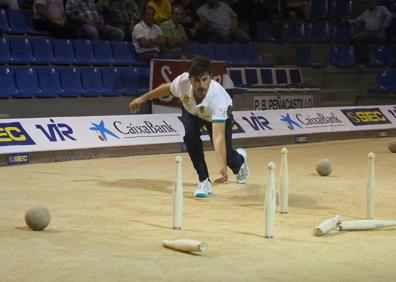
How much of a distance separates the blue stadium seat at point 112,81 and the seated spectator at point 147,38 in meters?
0.87

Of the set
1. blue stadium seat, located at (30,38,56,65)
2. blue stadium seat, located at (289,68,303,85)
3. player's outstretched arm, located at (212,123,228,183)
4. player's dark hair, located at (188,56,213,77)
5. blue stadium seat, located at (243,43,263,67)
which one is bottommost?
blue stadium seat, located at (289,68,303,85)

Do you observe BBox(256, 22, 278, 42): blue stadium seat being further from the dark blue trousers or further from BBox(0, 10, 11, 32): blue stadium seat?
the dark blue trousers

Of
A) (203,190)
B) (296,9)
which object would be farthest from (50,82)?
(296,9)

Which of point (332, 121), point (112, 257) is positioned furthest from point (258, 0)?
point (112, 257)

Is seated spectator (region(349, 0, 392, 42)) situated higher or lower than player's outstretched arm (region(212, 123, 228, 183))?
lower

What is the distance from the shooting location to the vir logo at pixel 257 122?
17.9m

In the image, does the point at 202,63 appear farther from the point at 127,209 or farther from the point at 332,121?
the point at 332,121

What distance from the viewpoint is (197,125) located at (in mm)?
11625

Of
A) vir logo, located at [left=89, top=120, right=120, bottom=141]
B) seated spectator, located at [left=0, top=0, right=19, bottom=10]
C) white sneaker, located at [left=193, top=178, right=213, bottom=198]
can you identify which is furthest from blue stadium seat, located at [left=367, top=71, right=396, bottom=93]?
white sneaker, located at [left=193, top=178, right=213, bottom=198]

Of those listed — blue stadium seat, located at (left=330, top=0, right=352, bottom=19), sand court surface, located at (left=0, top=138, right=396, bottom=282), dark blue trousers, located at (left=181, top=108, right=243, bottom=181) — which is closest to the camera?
sand court surface, located at (left=0, top=138, right=396, bottom=282)

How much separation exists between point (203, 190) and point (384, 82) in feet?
43.8

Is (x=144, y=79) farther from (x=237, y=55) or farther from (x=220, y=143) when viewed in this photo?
(x=220, y=143)

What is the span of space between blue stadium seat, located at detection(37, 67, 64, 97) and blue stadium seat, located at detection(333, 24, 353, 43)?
32.0 ft

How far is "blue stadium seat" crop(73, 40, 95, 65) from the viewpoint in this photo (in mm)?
18719
